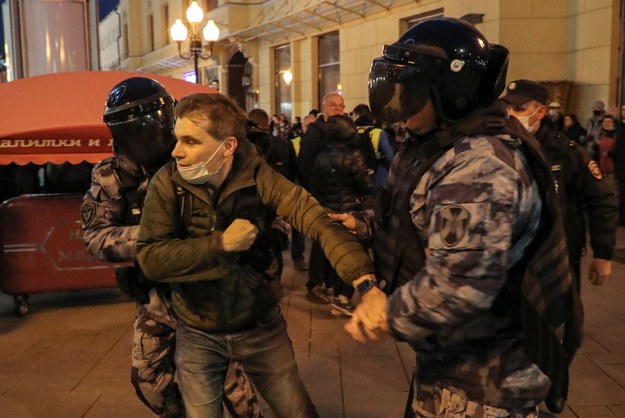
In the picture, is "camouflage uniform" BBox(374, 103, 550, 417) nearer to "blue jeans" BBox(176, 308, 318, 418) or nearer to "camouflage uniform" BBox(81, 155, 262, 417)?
"blue jeans" BBox(176, 308, 318, 418)

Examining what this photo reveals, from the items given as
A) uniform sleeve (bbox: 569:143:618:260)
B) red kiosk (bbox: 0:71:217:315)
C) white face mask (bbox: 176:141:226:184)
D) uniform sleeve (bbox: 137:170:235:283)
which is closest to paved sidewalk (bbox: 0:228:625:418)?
red kiosk (bbox: 0:71:217:315)

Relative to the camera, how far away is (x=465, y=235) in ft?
5.37

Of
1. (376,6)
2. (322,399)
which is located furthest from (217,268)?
(376,6)

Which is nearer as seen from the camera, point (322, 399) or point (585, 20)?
point (322, 399)

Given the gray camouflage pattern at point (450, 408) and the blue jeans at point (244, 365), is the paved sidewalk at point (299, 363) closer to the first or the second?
the blue jeans at point (244, 365)

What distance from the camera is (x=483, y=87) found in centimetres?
191

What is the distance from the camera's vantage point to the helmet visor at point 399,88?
6.19ft

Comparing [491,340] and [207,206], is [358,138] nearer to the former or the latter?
[207,206]

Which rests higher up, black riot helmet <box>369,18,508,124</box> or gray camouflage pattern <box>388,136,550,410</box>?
black riot helmet <box>369,18,508,124</box>

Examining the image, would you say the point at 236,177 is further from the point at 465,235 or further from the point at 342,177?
the point at 342,177

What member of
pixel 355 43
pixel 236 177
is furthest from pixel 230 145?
pixel 355 43

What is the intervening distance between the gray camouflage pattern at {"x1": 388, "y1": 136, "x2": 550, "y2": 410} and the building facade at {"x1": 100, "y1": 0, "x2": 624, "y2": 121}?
4.60 m

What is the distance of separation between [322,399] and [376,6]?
13.4 metres

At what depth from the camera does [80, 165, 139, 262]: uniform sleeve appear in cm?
282
